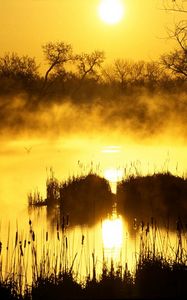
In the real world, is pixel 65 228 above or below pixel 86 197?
below

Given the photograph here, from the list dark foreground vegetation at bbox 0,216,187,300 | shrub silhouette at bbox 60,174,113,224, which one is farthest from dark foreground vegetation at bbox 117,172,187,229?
dark foreground vegetation at bbox 0,216,187,300

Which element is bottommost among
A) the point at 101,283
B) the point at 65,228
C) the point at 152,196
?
the point at 101,283

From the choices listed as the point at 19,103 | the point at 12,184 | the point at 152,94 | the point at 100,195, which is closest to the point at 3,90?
the point at 19,103

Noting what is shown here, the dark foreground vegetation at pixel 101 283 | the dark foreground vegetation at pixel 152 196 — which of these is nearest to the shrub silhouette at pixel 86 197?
the dark foreground vegetation at pixel 152 196

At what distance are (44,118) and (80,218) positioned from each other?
3049 cm

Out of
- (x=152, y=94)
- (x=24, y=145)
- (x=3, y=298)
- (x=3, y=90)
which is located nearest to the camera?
(x=3, y=298)

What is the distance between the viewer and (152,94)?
53.5 m

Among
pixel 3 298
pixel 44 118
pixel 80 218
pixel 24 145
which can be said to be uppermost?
pixel 44 118

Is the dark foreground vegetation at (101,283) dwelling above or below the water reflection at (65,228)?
below

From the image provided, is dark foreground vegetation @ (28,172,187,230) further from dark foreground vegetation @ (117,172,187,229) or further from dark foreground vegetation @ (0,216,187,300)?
dark foreground vegetation @ (0,216,187,300)

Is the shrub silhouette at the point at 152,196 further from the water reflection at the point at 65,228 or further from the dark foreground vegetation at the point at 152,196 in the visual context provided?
the water reflection at the point at 65,228

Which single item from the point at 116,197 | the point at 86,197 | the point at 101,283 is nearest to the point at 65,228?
the point at 101,283

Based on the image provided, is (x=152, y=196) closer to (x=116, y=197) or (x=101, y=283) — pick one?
(x=116, y=197)

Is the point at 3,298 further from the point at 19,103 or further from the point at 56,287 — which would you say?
the point at 19,103
